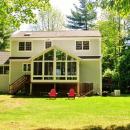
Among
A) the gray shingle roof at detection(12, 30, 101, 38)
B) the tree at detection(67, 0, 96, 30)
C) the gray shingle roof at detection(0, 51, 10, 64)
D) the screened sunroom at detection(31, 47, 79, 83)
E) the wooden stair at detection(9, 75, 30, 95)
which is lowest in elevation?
the wooden stair at detection(9, 75, 30, 95)

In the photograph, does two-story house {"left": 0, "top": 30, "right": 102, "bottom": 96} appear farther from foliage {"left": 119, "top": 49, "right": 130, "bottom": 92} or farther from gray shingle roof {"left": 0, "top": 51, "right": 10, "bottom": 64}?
foliage {"left": 119, "top": 49, "right": 130, "bottom": 92}

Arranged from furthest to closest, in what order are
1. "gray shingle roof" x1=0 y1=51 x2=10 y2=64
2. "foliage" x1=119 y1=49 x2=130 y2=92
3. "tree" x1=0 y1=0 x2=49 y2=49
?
"foliage" x1=119 y1=49 x2=130 y2=92
"gray shingle roof" x1=0 y1=51 x2=10 y2=64
"tree" x1=0 y1=0 x2=49 y2=49

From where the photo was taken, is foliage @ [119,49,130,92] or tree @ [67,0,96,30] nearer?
foliage @ [119,49,130,92]

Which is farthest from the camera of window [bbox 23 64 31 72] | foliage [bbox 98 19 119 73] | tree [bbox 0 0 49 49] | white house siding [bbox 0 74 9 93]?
foliage [bbox 98 19 119 73]

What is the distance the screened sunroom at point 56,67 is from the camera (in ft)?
136

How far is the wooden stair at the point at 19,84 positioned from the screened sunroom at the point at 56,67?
5.13ft

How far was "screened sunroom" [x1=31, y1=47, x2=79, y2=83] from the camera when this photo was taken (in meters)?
41.5

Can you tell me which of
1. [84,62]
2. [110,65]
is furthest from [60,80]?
[110,65]

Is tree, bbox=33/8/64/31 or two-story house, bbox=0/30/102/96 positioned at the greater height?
tree, bbox=33/8/64/31

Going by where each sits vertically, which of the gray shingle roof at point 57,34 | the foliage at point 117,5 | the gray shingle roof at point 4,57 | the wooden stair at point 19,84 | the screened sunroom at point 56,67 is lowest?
the wooden stair at point 19,84

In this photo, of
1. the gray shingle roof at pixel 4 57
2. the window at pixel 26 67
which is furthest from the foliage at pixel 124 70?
the gray shingle roof at pixel 4 57

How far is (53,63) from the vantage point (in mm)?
41656

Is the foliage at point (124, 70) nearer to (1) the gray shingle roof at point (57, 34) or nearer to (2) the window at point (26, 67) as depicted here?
(1) the gray shingle roof at point (57, 34)

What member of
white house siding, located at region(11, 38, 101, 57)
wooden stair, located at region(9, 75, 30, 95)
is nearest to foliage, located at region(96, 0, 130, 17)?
wooden stair, located at region(9, 75, 30, 95)
